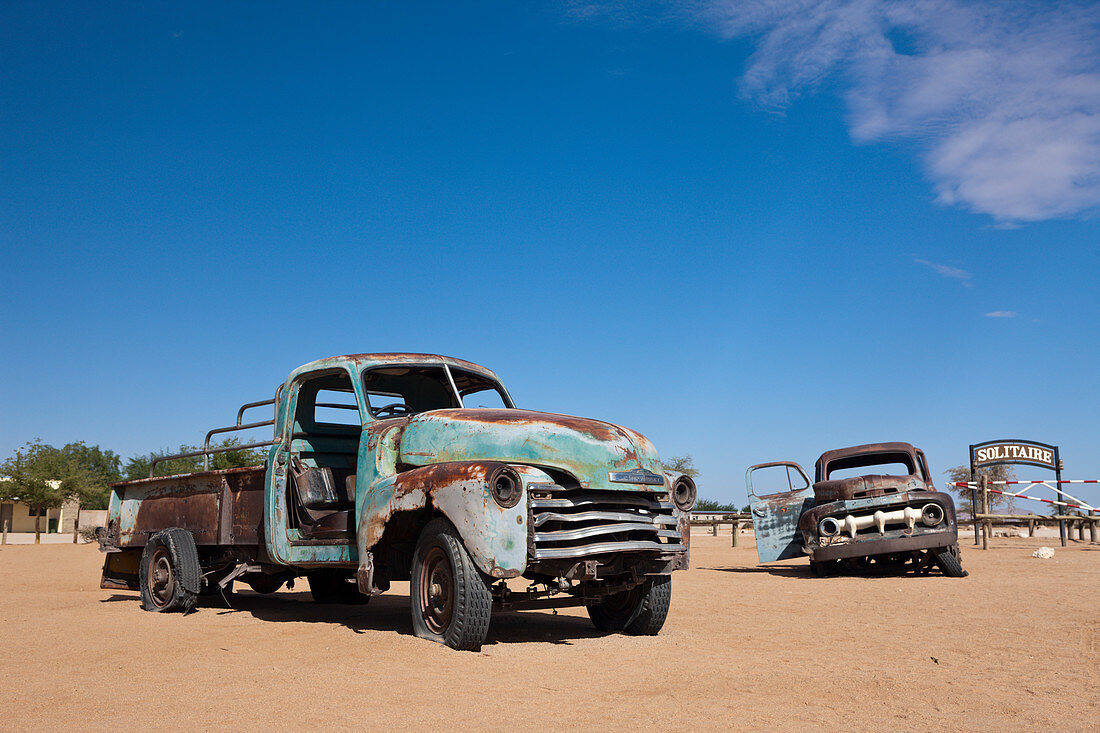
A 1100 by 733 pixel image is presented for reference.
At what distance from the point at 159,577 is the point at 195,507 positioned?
888mm

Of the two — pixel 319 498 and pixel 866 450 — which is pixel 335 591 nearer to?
pixel 319 498

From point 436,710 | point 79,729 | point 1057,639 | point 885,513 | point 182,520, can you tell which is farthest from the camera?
point 885,513

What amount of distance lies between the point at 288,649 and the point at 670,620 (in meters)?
3.80

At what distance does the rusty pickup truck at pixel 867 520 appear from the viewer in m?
13.4

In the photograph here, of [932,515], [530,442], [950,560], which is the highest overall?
[530,442]

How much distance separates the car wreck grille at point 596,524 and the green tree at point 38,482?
144 feet

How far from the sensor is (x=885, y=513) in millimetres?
13562

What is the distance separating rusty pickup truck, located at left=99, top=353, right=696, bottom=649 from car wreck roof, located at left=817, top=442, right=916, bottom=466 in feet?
27.4

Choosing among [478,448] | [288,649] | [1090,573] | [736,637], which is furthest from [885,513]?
[288,649]

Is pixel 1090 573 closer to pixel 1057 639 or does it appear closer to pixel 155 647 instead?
pixel 1057 639

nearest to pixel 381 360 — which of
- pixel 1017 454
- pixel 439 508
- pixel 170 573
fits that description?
pixel 439 508

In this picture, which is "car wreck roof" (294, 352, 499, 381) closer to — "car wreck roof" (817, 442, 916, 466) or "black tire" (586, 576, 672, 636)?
"black tire" (586, 576, 672, 636)

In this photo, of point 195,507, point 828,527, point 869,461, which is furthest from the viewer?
point 869,461

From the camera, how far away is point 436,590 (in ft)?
22.7
